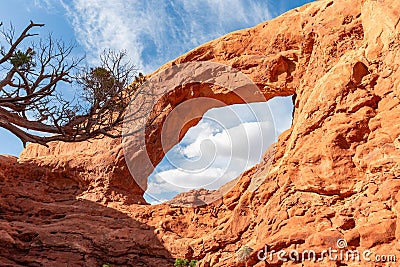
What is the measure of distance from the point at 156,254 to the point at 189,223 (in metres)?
1.66

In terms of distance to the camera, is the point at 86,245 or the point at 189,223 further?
the point at 189,223

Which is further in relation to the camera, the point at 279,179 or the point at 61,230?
the point at 61,230

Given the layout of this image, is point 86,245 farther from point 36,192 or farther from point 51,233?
point 36,192

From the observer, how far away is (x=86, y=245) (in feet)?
36.7

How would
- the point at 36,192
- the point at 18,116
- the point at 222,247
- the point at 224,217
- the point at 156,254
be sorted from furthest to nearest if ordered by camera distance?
the point at 36,192 < the point at 224,217 < the point at 156,254 < the point at 222,247 < the point at 18,116

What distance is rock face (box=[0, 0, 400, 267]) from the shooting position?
777cm

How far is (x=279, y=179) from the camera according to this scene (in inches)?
385

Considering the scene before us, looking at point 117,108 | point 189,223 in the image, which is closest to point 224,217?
point 189,223

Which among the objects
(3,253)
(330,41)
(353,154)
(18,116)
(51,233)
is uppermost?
(330,41)

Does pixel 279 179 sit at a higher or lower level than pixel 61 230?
higher

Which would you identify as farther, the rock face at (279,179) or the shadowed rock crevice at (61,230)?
the shadowed rock crevice at (61,230)

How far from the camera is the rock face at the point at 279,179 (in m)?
7.77

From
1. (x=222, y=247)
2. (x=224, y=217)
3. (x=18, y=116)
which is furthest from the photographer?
(x=224, y=217)

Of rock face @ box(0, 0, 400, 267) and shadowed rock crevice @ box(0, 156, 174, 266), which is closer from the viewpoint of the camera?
rock face @ box(0, 0, 400, 267)
